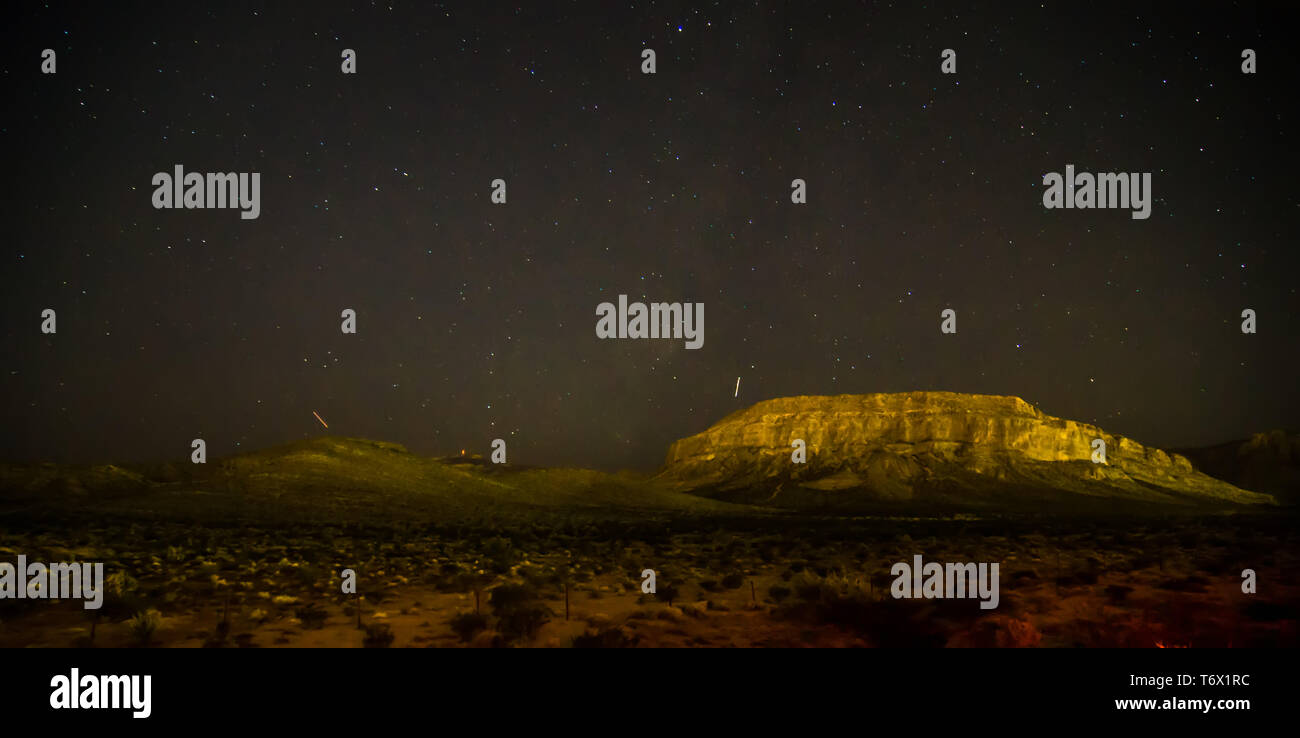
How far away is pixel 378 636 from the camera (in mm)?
10438

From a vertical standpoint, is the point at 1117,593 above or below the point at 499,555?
above

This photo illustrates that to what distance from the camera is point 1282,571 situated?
17.8 meters

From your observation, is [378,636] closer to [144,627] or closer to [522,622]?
[522,622]

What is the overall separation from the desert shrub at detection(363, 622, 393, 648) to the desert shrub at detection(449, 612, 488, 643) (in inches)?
41.4

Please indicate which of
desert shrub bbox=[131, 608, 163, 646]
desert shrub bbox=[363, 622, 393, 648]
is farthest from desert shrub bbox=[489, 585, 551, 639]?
desert shrub bbox=[131, 608, 163, 646]

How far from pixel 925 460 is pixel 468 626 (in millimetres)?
106674

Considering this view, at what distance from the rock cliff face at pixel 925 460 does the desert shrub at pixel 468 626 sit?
81.0 metres

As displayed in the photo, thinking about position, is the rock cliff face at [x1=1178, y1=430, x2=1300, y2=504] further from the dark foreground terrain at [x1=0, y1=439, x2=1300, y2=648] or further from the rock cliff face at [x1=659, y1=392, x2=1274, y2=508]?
the dark foreground terrain at [x1=0, y1=439, x2=1300, y2=648]

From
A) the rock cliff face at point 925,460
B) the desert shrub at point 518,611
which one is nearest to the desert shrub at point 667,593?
the desert shrub at point 518,611

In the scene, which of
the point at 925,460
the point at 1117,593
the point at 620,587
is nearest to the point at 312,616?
the point at 620,587

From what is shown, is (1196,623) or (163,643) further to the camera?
(1196,623)

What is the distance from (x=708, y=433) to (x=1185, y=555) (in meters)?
118

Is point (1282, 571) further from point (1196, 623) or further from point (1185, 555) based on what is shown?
point (1196, 623)
